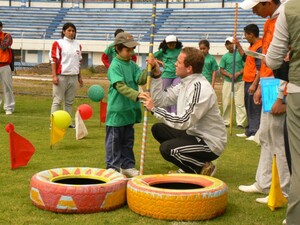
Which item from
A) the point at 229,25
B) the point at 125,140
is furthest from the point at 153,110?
the point at 229,25

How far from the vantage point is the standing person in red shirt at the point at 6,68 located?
10945 millimetres

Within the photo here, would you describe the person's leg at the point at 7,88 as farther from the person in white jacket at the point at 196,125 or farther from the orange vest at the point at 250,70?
the person in white jacket at the point at 196,125

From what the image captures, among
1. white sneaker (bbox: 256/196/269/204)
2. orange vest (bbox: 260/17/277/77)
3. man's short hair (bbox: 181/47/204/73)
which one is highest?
orange vest (bbox: 260/17/277/77)

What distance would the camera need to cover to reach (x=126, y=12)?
127 feet

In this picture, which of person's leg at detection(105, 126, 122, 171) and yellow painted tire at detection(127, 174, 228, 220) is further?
person's leg at detection(105, 126, 122, 171)

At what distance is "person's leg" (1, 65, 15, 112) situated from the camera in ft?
37.4

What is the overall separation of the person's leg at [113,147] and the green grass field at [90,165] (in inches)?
19.6

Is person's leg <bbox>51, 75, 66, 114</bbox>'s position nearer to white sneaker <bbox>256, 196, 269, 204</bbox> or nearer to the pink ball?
the pink ball

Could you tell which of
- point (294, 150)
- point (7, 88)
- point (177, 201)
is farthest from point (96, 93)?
point (294, 150)

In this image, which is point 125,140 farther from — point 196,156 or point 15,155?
point 15,155

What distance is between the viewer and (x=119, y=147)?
5.71 metres

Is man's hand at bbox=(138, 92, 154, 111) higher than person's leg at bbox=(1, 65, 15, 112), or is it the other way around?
man's hand at bbox=(138, 92, 154, 111)

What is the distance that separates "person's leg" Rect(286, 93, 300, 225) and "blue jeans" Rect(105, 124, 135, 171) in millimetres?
2390

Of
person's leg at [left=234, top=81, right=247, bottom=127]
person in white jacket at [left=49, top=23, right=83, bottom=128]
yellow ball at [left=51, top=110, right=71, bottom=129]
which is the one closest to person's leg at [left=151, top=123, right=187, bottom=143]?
yellow ball at [left=51, top=110, right=71, bottom=129]
